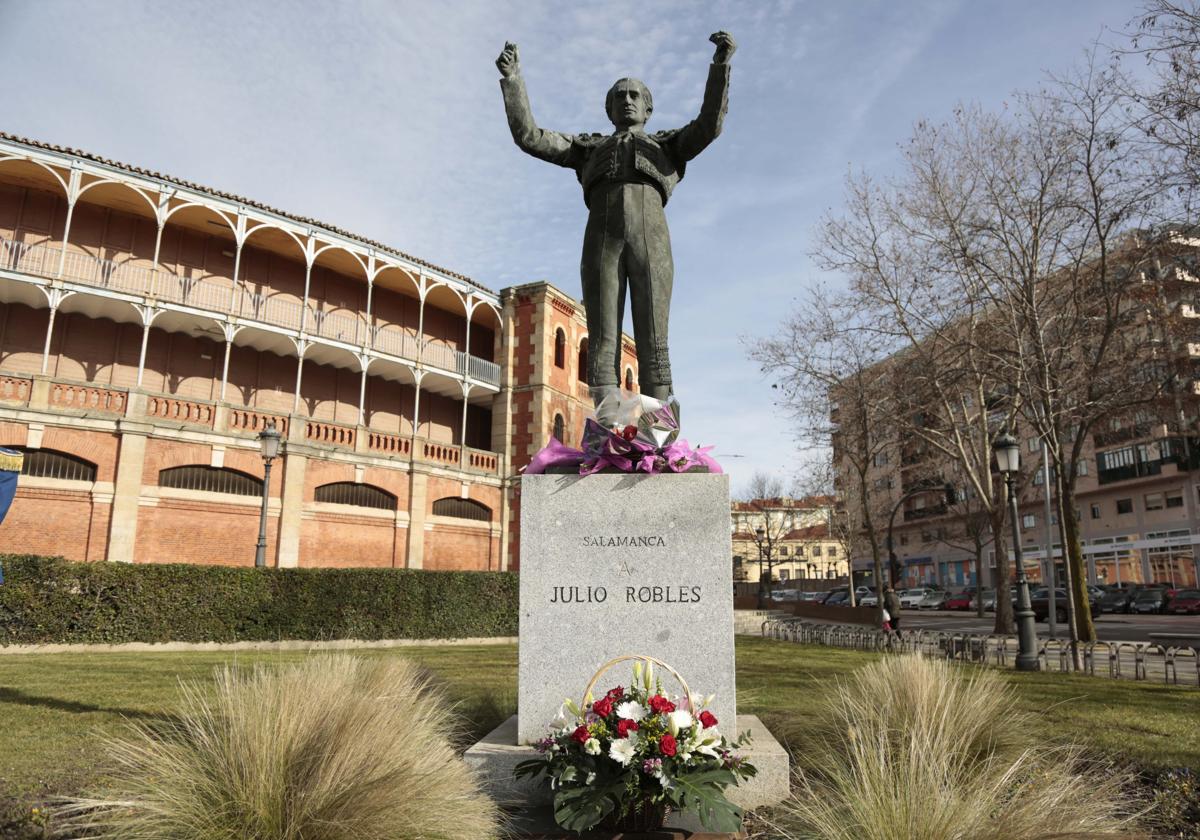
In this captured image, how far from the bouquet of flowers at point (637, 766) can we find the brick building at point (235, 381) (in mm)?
21556

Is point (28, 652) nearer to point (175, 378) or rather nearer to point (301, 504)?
point (301, 504)

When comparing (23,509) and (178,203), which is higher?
(178,203)

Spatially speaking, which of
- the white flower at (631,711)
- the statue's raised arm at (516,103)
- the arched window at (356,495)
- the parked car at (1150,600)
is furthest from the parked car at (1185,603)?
the white flower at (631,711)

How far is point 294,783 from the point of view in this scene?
10.5 ft

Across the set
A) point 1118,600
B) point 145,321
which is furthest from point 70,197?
point 1118,600

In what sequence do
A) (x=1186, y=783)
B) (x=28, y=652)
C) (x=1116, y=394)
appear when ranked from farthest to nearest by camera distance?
1. (x=1116, y=394)
2. (x=28, y=652)
3. (x=1186, y=783)

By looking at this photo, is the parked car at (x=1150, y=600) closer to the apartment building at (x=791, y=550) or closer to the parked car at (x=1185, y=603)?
the parked car at (x=1185, y=603)

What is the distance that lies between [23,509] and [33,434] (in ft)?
6.41

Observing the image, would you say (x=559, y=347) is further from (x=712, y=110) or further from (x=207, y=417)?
(x=712, y=110)

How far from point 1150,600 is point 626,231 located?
1602 inches

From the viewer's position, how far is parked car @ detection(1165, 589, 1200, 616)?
33.9m

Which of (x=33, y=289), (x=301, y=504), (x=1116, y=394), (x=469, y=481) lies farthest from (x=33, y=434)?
(x=1116, y=394)

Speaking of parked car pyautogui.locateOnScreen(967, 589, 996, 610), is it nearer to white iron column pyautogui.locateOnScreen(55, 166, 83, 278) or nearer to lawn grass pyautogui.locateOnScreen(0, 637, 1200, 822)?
lawn grass pyautogui.locateOnScreen(0, 637, 1200, 822)

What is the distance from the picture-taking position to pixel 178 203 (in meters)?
24.2
